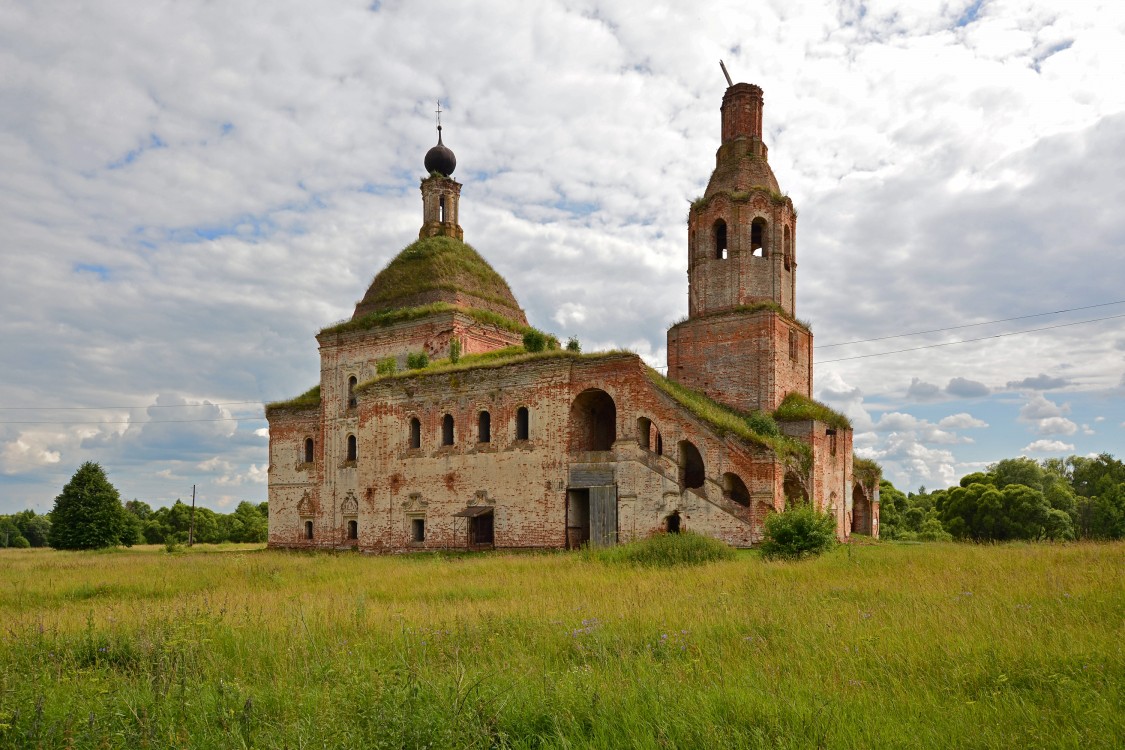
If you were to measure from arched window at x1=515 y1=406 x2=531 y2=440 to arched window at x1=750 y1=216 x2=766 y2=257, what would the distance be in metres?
9.24

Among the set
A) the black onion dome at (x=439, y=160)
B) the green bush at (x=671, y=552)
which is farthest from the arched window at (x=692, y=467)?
the black onion dome at (x=439, y=160)

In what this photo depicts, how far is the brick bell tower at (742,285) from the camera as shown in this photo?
80.8ft

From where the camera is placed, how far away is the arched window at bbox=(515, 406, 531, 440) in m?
25.8

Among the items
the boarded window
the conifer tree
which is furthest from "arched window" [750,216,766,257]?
the conifer tree

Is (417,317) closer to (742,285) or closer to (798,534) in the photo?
(742,285)

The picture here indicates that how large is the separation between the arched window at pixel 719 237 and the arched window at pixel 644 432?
663 centimetres

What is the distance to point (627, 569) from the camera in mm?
16078

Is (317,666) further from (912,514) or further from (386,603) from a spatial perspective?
(912,514)

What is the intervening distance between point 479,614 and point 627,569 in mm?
6646

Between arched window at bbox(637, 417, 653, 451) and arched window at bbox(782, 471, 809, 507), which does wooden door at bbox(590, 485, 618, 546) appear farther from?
arched window at bbox(782, 471, 809, 507)

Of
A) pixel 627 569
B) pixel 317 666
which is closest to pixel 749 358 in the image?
pixel 627 569

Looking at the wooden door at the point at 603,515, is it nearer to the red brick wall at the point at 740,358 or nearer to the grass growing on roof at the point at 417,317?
the red brick wall at the point at 740,358

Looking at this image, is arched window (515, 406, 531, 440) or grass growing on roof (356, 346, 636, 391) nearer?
grass growing on roof (356, 346, 636, 391)

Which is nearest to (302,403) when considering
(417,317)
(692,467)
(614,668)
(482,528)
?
(417,317)
